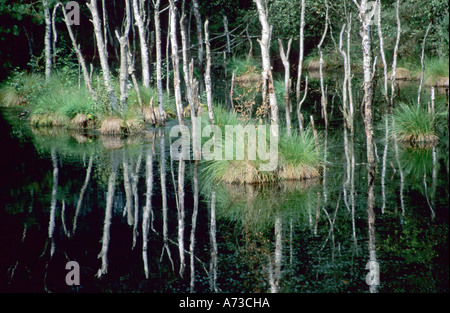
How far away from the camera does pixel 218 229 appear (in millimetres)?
9359

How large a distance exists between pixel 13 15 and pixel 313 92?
50.3 feet

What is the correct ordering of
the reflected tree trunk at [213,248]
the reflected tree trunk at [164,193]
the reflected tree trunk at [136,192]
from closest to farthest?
the reflected tree trunk at [213,248], the reflected tree trunk at [164,193], the reflected tree trunk at [136,192]

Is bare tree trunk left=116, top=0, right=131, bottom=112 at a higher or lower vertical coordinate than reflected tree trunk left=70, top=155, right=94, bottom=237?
higher

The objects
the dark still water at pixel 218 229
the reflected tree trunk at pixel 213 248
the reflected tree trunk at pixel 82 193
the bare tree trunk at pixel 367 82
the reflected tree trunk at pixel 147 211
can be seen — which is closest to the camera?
the reflected tree trunk at pixel 213 248

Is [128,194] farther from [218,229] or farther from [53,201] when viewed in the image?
[218,229]

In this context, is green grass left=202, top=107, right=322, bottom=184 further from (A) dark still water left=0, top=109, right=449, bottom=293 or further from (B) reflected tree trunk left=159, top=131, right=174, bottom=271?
(B) reflected tree trunk left=159, top=131, right=174, bottom=271

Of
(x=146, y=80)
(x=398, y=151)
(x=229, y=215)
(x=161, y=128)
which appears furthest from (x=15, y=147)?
(x=398, y=151)

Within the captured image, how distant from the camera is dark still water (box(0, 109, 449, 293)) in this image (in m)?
7.36

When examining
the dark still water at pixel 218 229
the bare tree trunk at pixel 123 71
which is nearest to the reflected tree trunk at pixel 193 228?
the dark still water at pixel 218 229

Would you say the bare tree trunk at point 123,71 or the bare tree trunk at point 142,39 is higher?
the bare tree trunk at point 142,39

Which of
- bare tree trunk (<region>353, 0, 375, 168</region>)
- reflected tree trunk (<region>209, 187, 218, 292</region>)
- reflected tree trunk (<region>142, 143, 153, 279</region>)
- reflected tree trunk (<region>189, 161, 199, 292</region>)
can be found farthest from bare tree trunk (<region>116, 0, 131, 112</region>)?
reflected tree trunk (<region>209, 187, 218, 292</region>)

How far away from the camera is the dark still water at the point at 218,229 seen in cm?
736

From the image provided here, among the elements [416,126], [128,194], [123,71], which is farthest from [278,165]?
[123,71]

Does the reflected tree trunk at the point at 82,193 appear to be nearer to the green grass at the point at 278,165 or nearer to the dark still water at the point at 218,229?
the dark still water at the point at 218,229
